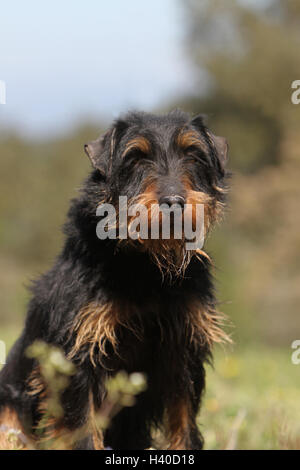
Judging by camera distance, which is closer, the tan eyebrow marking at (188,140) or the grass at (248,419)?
the tan eyebrow marking at (188,140)

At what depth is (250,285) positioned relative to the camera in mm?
26531

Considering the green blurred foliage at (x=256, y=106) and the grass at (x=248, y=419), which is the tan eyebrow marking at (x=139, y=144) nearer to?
the grass at (x=248, y=419)

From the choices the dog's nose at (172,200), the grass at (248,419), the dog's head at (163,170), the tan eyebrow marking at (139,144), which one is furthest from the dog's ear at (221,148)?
the grass at (248,419)

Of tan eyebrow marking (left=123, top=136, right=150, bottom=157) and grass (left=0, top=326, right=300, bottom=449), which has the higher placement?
tan eyebrow marking (left=123, top=136, right=150, bottom=157)

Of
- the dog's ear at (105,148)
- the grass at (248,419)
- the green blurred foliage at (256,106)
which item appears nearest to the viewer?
the dog's ear at (105,148)

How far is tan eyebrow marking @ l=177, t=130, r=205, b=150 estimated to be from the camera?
16.4 ft

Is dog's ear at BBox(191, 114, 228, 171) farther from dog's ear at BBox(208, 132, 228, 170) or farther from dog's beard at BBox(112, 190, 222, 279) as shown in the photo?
dog's beard at BBox(112, 190, 222, 279)

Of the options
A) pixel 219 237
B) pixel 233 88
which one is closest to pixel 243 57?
pixel 233 88

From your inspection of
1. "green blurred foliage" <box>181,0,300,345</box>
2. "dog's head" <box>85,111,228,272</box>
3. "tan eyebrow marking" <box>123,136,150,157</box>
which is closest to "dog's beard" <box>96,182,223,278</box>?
"dog's head" <box>85,111,228,272</box>

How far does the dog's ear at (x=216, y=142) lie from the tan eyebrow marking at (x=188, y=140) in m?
0.21

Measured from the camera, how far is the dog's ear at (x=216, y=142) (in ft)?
17.4

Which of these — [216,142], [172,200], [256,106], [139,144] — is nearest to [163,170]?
[139,144]

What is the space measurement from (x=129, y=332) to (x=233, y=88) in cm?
3581
